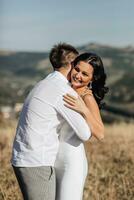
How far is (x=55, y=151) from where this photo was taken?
4.00 metres

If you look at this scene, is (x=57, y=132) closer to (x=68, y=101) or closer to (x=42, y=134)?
(x=42, y=134)

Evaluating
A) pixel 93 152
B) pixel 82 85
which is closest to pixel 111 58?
pixel 93 152

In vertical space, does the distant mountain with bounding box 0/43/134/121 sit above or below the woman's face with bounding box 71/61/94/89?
below

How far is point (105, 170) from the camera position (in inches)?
339

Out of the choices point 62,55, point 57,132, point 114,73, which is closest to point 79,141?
point 57,132

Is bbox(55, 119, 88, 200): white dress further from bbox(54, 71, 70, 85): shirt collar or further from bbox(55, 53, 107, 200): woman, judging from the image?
bbox(54, 71, 70, 85): shirt collar

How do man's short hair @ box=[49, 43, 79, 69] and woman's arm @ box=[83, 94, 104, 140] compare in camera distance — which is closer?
woman's arm @ box=[83, 94, 104, 140]

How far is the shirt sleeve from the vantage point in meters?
3.91

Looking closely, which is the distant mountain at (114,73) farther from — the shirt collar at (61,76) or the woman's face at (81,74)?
the shirt collar at (61,76)

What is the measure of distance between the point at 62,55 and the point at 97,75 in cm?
32

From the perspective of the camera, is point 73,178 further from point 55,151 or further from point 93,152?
point 93,152

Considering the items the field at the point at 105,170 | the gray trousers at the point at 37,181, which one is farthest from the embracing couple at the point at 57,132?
the field at the point at 105,170

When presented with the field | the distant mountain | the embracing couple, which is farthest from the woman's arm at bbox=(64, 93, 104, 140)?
the distant mountain

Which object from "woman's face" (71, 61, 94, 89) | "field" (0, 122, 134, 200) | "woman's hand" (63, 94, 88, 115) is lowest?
"field" (0, 122, 134, 200)
